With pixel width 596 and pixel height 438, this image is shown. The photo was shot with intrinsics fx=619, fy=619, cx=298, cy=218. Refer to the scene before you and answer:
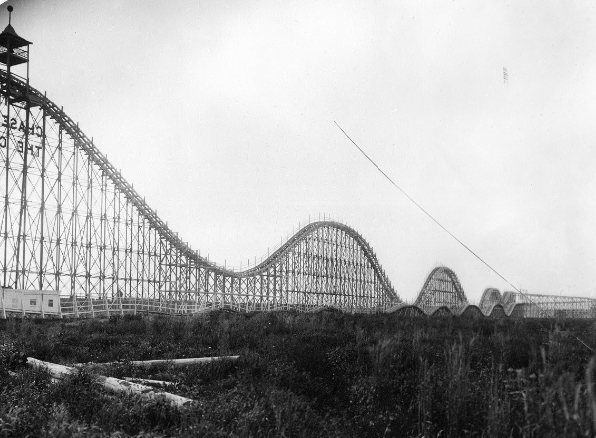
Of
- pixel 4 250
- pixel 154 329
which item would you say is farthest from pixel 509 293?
pixel 154 329

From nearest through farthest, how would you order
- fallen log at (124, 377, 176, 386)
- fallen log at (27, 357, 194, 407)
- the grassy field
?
the grassy field, fallen log at (27, 357, 194, 407), fallen log at (124, 377, 176, 386)

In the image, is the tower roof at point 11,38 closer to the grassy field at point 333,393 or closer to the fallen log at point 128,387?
the grassy field at point 333,393

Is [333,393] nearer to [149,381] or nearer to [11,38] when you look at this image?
[149,381]

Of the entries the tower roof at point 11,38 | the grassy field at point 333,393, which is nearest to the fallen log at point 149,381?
the grassy field at point 333,393

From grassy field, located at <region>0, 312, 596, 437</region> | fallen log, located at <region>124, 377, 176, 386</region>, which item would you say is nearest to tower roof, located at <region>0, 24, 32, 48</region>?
grassy field, located at <region>0, 312, 596, 437</region>

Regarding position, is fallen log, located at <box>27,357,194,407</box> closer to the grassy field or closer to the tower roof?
the grassy field

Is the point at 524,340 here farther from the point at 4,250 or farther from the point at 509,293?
the point at 509,293

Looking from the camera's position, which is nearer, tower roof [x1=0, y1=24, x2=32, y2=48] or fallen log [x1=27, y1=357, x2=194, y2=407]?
fallen log [x1=27, y1=357, x2=194, y2=407]

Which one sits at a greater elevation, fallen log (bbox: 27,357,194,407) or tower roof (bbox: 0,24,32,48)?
tower roof (bbox: 0,24,32,48)
